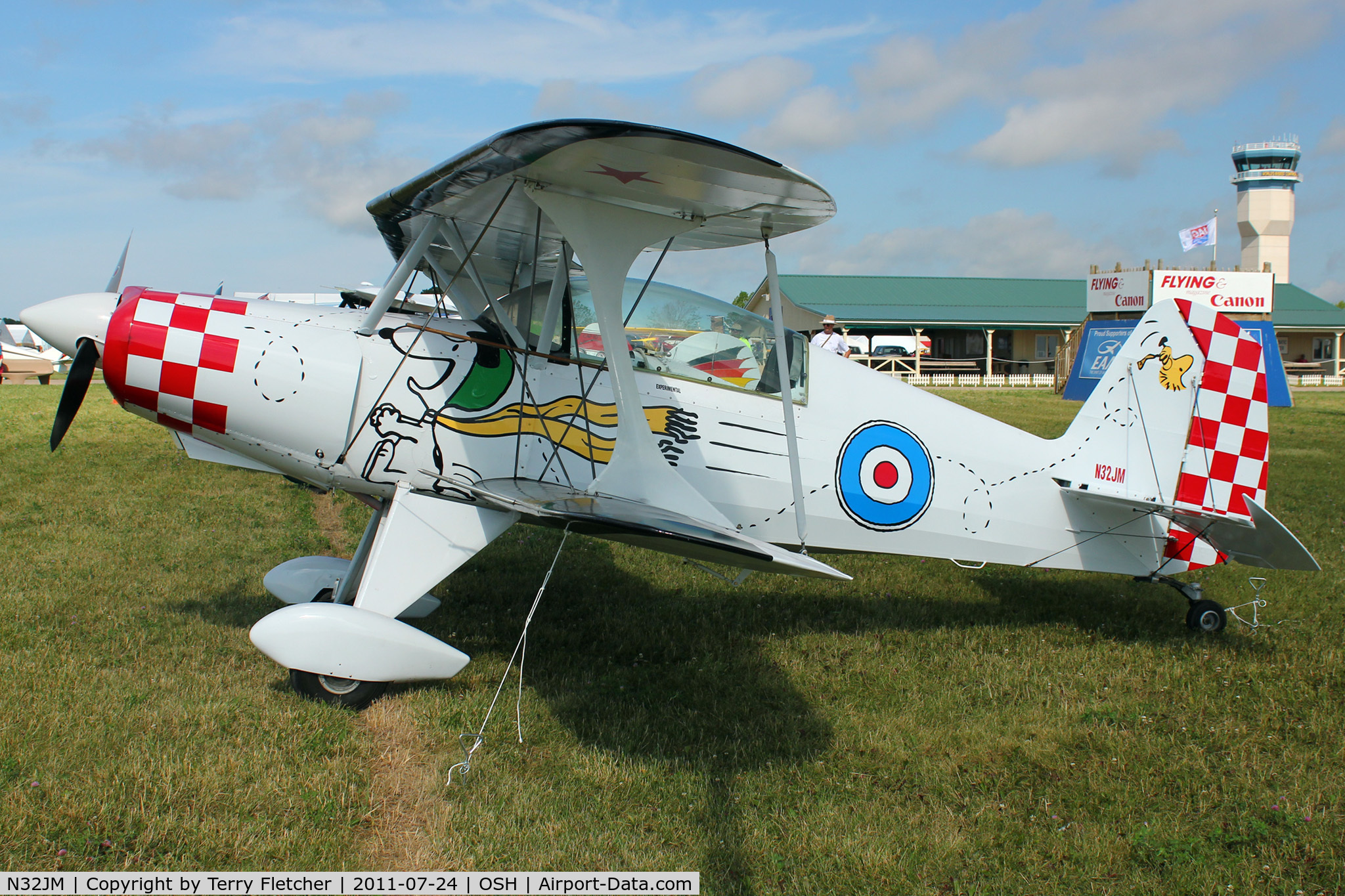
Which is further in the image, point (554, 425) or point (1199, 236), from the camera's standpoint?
point (1199, 236)

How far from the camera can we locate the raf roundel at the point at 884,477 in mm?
5051

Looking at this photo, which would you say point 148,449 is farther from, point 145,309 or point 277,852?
point 277,852

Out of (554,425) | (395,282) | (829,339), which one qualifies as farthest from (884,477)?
(829,339)

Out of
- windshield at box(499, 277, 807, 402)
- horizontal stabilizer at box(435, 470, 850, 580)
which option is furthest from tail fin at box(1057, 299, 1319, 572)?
horizontal stabilizer at box(435, 470, 850, 580)

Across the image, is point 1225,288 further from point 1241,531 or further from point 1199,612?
point 1241,531

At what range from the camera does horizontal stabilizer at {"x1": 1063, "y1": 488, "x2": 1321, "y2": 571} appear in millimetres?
5023

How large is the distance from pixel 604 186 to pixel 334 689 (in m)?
2.78

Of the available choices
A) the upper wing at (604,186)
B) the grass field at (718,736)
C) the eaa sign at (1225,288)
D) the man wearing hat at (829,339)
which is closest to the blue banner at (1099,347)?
the eaa sign at (1225,288)

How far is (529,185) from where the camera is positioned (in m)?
3.86

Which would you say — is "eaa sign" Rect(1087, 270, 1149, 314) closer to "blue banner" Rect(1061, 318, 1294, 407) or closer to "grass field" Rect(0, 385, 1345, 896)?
"blue banner" Rect(1061, 318, 1294, 407)

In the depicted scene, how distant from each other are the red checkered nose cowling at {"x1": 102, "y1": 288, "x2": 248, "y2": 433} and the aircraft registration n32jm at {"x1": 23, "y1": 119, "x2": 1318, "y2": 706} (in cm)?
1

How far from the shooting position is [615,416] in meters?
4.66

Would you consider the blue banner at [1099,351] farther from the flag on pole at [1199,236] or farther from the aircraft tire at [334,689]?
the aircraft tire at [334,689]

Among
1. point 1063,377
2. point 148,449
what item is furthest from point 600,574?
point 1063,377
